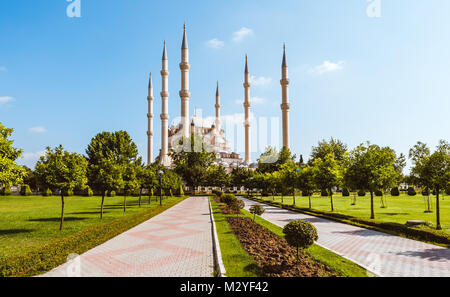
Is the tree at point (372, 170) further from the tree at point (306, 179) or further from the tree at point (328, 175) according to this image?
the tree at point (306, 179)

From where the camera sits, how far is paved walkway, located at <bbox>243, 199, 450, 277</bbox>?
24.8 ft

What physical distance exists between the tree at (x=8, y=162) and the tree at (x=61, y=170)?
2.77m

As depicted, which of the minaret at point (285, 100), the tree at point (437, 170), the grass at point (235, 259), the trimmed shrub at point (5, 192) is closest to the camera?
the grass at point (235, 259)

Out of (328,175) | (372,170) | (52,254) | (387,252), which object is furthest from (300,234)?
(328,175)

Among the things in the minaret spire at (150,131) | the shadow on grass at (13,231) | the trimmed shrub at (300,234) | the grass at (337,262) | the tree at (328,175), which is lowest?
the shadow on grass at (13,231)

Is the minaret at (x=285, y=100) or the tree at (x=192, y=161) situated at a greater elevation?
the minaret at (x=285, y=100)

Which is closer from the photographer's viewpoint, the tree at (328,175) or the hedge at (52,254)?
the hedge at (52,254)

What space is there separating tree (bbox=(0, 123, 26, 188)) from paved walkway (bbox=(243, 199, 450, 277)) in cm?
1145

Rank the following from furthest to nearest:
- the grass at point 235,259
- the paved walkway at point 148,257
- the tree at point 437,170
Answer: the tree at point 437,170, the paved walkway at point 148,257, the grass at point 235,259

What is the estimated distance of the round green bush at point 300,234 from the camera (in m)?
7.47

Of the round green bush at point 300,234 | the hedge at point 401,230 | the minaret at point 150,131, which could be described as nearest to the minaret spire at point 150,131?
the minaret at point 150,131
